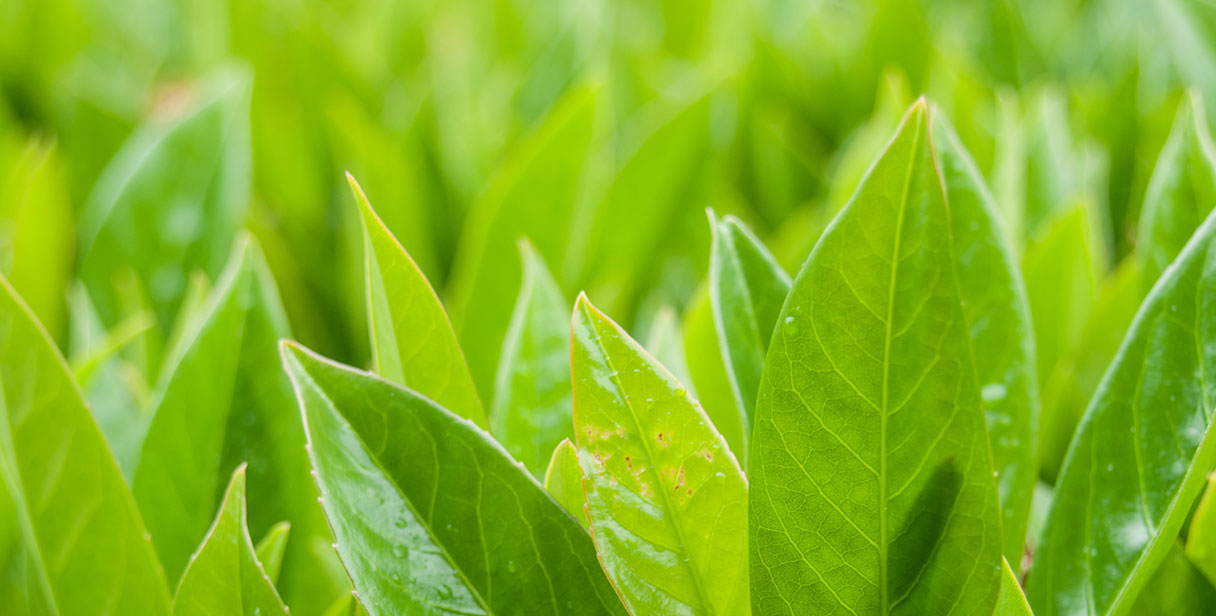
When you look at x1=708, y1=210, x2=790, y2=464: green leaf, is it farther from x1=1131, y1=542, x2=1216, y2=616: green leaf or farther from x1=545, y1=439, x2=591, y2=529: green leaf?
x1=1131, y1=542, x2=1216, y2=616: green leaf

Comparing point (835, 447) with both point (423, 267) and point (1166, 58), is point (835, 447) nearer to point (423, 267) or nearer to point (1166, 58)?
point (423, 267)

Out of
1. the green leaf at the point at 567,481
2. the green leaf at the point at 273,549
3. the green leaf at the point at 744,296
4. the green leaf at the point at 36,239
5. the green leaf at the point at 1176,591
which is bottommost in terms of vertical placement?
the green leaf at the point at 1176,591

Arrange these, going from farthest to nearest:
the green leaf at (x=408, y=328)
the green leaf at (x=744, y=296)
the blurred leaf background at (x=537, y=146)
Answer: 1. the blurred leaf background at (x=537, y=146)
2. the green leaf at (x=744, y=296)
3. the green leaf at (x=408, y=328)

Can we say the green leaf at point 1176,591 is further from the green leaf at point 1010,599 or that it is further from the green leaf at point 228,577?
the green leaf at point 228,577

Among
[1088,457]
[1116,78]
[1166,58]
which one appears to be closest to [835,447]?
[1088,457]

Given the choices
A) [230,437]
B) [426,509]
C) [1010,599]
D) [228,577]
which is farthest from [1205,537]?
[230,437]

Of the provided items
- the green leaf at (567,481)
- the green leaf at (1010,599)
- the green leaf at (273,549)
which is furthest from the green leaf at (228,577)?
the green leaf at (1010,599)
